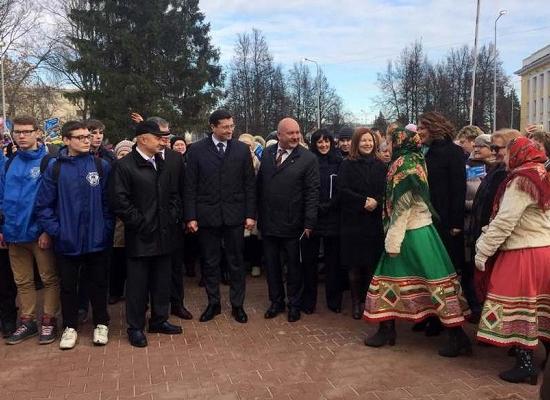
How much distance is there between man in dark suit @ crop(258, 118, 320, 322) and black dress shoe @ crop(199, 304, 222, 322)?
1.81ft

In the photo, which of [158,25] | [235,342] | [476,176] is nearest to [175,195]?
[235,342]

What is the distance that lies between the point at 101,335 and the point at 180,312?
1066 mm

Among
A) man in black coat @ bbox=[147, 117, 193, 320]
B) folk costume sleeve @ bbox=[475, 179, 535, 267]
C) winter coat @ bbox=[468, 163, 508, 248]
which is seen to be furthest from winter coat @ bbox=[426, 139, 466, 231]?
man in black coat @ bbox=[147, 117, 193, 320]

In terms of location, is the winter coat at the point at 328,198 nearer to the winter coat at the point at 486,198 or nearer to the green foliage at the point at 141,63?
the winter coat at the point at 486,198

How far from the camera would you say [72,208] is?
16.3 feet

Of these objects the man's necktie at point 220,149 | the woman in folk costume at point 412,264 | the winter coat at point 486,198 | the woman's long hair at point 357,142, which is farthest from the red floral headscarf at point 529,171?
the man's necktie at point 220,149

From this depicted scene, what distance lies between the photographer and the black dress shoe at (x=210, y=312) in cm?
589

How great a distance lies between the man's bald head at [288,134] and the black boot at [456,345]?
240cm

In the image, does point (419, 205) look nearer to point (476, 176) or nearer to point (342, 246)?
point (342, 246)

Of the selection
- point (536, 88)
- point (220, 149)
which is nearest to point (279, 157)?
point (220, 149)

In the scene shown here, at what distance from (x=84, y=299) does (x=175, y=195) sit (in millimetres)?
1668

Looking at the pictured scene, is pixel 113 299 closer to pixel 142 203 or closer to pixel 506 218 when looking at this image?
pixel 142 203

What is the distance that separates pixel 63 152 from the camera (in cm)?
514

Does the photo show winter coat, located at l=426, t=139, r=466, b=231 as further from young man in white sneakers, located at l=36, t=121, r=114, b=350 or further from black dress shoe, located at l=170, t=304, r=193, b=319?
young man in white sneakers, located at l=36, t=121, r=114, b=350
